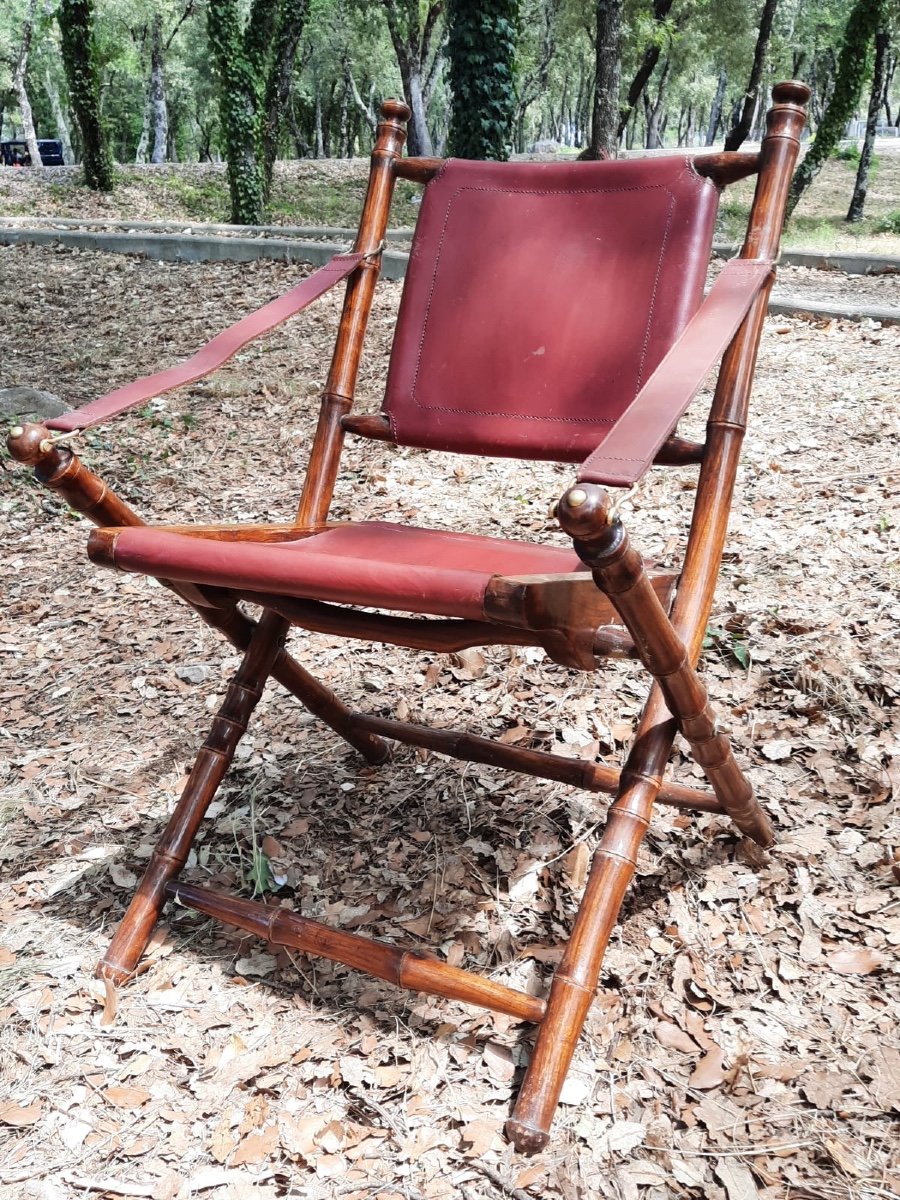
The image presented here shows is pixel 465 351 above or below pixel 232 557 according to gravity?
above

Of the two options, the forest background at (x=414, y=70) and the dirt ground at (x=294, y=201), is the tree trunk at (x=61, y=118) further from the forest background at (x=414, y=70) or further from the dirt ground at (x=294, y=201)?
the dirt ground at (x=294, y=201)

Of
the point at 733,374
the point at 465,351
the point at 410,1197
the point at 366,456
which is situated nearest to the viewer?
the point at 410,1197

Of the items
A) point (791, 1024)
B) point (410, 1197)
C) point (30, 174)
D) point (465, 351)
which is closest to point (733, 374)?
point (465, 351)

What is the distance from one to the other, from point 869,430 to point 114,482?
2910 millimetres

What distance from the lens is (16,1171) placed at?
142 centimetres

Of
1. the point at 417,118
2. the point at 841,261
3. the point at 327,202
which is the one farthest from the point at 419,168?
the point at 417,118

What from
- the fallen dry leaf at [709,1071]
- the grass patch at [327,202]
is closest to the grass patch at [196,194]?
the grass patch at [327,202]

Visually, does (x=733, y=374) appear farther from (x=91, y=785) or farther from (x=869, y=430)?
(x=869, y=430)

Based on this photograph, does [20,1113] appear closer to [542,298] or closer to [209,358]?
[209,358]

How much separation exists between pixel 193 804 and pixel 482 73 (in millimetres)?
6943

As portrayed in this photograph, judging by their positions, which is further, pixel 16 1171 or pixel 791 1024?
pixel 791 1024

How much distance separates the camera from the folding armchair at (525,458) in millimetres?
1287

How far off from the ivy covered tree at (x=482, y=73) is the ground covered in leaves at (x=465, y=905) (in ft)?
16.8

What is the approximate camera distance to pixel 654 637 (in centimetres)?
127
